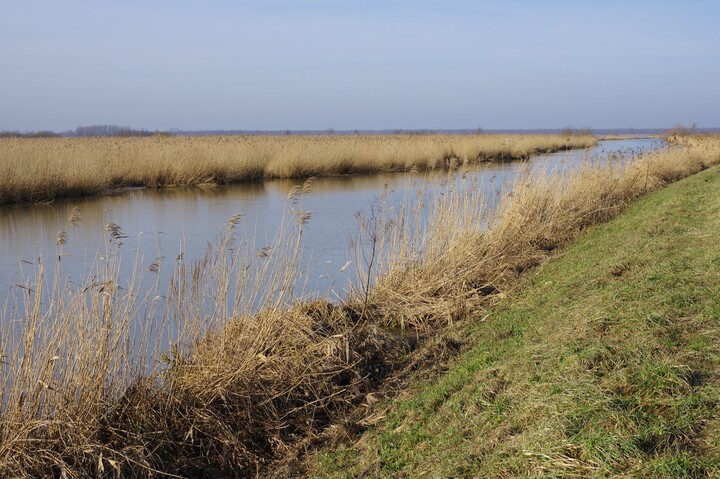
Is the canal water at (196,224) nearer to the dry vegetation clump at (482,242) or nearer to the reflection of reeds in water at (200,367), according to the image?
the reflection of reeds in water at (200,367)

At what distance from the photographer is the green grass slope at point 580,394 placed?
318 cm

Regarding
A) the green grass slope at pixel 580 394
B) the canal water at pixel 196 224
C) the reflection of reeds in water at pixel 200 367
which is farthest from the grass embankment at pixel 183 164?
the green grass slope at pixel 580 394

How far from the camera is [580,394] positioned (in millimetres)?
3676

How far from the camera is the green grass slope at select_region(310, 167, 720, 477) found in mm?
3176

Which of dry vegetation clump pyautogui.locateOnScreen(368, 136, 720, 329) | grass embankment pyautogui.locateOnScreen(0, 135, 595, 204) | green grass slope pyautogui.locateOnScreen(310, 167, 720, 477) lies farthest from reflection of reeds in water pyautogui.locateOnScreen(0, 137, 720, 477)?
grass embankment pyautogui.locateOnScreen(0, 135, 595, 204)

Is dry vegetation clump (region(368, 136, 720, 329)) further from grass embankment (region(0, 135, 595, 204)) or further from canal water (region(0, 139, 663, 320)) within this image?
grass embankment (region(0, 135, 595, 204))

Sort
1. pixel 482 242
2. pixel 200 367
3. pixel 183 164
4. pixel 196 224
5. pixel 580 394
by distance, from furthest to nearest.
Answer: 1. pixel 183 164
2. pixel 196 224
3. pixel 482 242
4. pixel 200 367
5. pixel 580 394

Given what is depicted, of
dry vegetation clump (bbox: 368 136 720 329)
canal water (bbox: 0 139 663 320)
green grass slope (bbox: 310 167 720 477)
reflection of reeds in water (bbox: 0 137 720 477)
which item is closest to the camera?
green grass slope (bbox: 310 167 720 477)

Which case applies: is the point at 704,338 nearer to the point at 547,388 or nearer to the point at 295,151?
the point at 547,388

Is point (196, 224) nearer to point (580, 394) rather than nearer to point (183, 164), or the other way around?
point (183, 164)

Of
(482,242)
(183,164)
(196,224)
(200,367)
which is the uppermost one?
(183,164)

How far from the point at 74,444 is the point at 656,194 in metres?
11.5

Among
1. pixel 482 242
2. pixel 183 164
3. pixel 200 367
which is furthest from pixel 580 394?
pixel 183 164

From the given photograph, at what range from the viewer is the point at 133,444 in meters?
4.41
